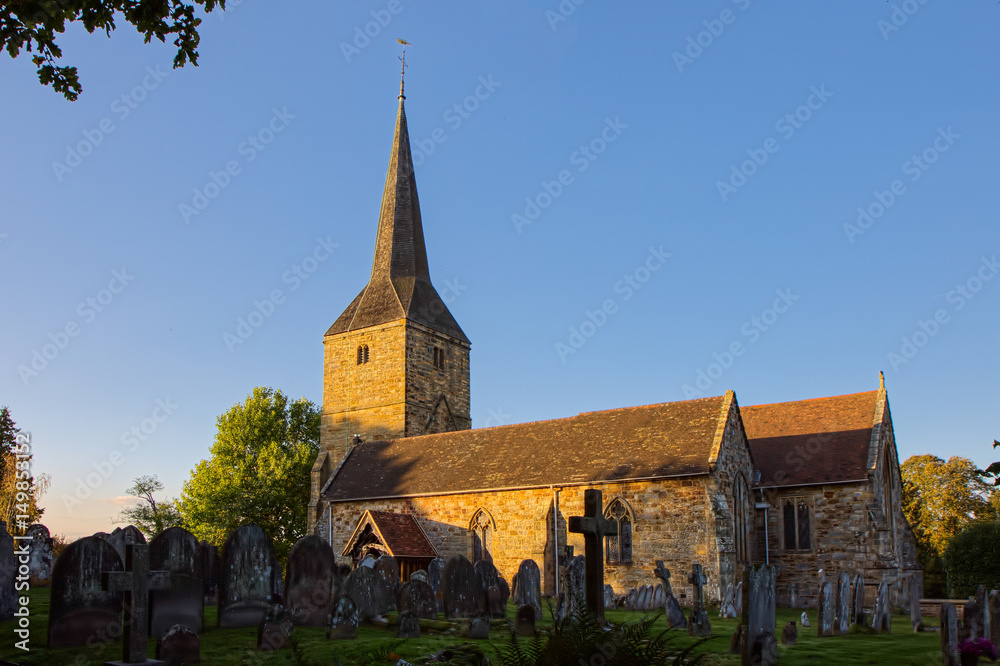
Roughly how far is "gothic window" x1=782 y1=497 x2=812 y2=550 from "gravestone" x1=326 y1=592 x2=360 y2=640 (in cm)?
1931

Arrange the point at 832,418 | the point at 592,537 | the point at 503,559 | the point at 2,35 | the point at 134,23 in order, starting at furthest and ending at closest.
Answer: the point at 832,418 < the point at 503,559 < the point at 592,537 < the point at 134,23 < the point at 2,35

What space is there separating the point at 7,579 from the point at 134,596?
5.43 metres

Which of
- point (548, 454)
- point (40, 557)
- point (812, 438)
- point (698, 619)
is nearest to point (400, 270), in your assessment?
point (548, 454)

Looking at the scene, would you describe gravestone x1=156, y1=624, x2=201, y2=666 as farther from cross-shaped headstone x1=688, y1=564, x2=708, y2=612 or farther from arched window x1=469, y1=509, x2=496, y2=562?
arched window x1=469, y1=509, x2=496, y2=562

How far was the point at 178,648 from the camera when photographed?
10.3 m

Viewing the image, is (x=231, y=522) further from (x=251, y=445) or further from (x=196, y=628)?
(x=196, y=628)

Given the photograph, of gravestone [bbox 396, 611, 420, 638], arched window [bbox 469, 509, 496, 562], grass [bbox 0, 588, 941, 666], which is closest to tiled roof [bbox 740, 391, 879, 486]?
arched window [bbox 469, 509, 496, 562]

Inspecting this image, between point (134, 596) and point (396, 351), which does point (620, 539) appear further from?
point (134, 596)

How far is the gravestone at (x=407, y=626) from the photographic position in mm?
13219

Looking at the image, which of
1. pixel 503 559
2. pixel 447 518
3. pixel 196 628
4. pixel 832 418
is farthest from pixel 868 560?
pixel 196 628

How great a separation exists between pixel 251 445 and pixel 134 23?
37.7 m

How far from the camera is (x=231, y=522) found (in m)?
40.2

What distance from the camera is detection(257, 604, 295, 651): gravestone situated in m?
11.7

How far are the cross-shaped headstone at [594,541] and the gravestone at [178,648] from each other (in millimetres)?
5042
